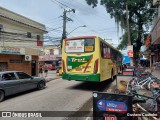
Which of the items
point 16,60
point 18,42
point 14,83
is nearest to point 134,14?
point 18,42

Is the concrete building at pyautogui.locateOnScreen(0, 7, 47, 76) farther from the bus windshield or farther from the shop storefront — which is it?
the bus windshield

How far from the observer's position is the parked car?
9398 millimetres

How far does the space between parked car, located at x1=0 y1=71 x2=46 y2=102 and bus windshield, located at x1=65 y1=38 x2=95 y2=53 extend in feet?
9.38

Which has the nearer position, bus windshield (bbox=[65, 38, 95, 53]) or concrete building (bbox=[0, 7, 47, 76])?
bus windshield (bbox=[65, 38, 95, 53])

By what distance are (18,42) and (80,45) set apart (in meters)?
13.8

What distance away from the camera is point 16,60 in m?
19.8

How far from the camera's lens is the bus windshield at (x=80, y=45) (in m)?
11.3

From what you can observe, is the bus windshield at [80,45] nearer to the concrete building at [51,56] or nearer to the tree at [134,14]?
the tree at [134,14]

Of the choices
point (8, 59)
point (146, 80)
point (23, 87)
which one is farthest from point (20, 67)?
point (146, 80)

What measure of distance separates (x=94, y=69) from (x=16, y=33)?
13.9 meters

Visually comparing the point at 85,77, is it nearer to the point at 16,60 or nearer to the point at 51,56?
the point at 16,60

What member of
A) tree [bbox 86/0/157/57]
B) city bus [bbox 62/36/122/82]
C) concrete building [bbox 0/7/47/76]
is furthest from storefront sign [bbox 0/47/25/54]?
tree [bbox 86/0/157/57]

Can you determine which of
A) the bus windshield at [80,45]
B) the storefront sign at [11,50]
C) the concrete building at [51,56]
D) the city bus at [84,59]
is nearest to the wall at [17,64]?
the storefront sign at [11,50]

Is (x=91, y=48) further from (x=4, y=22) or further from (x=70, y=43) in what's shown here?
(x=4, y=22)
